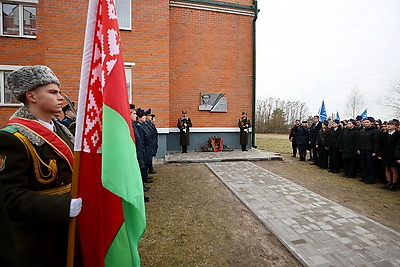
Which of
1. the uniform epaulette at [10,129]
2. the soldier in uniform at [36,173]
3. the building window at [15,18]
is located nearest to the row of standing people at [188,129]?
the building window at [15,18]

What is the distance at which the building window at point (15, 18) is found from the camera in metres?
9.75

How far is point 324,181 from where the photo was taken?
7461 millimetres

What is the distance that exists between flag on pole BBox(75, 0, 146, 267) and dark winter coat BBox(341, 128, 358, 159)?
28.7ft

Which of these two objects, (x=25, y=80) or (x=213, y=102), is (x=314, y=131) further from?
(x=25, y=80)

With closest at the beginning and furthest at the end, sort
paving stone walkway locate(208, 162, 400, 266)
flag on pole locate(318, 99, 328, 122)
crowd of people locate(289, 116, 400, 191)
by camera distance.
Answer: paving stone walkway locate(208, 162, 400, 266)
crowd of people locate(289, 116, 400, 191)
flag on pole locate(318, 99, 328, 122)

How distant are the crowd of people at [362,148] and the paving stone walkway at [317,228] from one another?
9.76ft

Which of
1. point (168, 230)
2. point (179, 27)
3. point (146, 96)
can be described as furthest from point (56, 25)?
point (168, 230)

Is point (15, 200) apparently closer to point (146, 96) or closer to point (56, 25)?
point (146, 96)

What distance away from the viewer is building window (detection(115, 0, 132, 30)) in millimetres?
9906

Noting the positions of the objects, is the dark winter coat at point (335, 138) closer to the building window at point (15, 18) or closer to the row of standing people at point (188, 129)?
the row of standing people at point (188, 129)

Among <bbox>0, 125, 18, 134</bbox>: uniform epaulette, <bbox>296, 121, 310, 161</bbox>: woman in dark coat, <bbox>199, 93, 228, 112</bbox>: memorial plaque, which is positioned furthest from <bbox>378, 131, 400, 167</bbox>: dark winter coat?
<bbox>0, 125, 18, 134</bbox>: uniform epaulette

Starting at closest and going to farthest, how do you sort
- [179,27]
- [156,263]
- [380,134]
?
[156,263] → [380,134] → [179,27]

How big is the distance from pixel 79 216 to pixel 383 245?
4232 mm

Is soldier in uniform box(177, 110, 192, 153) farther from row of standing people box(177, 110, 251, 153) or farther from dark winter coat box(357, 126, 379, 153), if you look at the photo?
dark winter coat box(357, 126, 379, 153)
